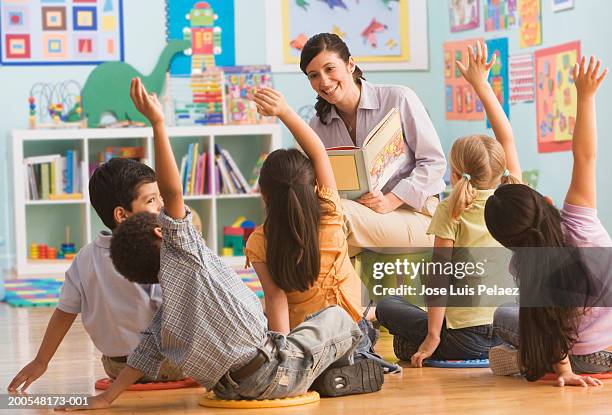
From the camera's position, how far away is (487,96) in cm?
268

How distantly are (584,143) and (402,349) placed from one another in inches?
29.0

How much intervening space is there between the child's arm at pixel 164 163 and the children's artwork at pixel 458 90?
3.37 m

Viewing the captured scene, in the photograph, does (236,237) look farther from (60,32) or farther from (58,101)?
(60,32)

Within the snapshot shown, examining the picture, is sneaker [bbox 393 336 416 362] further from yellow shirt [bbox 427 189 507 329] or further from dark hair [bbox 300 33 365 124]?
dark hair [bbox 300 33 365 124]

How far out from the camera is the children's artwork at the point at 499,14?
481 centimetres

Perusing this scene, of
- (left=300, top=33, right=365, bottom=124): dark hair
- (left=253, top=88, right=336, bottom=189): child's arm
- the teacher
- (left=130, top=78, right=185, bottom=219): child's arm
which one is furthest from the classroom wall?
(left=130, top=78, right=185, bottom=219): child's arm

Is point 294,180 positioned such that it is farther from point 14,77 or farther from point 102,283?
point 14,77

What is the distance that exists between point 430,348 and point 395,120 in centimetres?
72

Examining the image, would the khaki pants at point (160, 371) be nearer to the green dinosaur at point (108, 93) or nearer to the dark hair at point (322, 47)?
the dark hair at point (322, 47)

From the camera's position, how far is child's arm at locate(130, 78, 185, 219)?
6.25 feet

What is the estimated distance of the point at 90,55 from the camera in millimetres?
5383

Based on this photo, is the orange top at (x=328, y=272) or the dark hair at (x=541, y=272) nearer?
the dark hair at (x=541, y=272)

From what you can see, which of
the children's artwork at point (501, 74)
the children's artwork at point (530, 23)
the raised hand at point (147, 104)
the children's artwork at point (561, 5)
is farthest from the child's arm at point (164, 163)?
the children's artwork at point (501, 74)

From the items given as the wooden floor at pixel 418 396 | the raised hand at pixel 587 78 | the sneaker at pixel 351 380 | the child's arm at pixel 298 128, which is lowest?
the wooden floor at pixel 418 396
